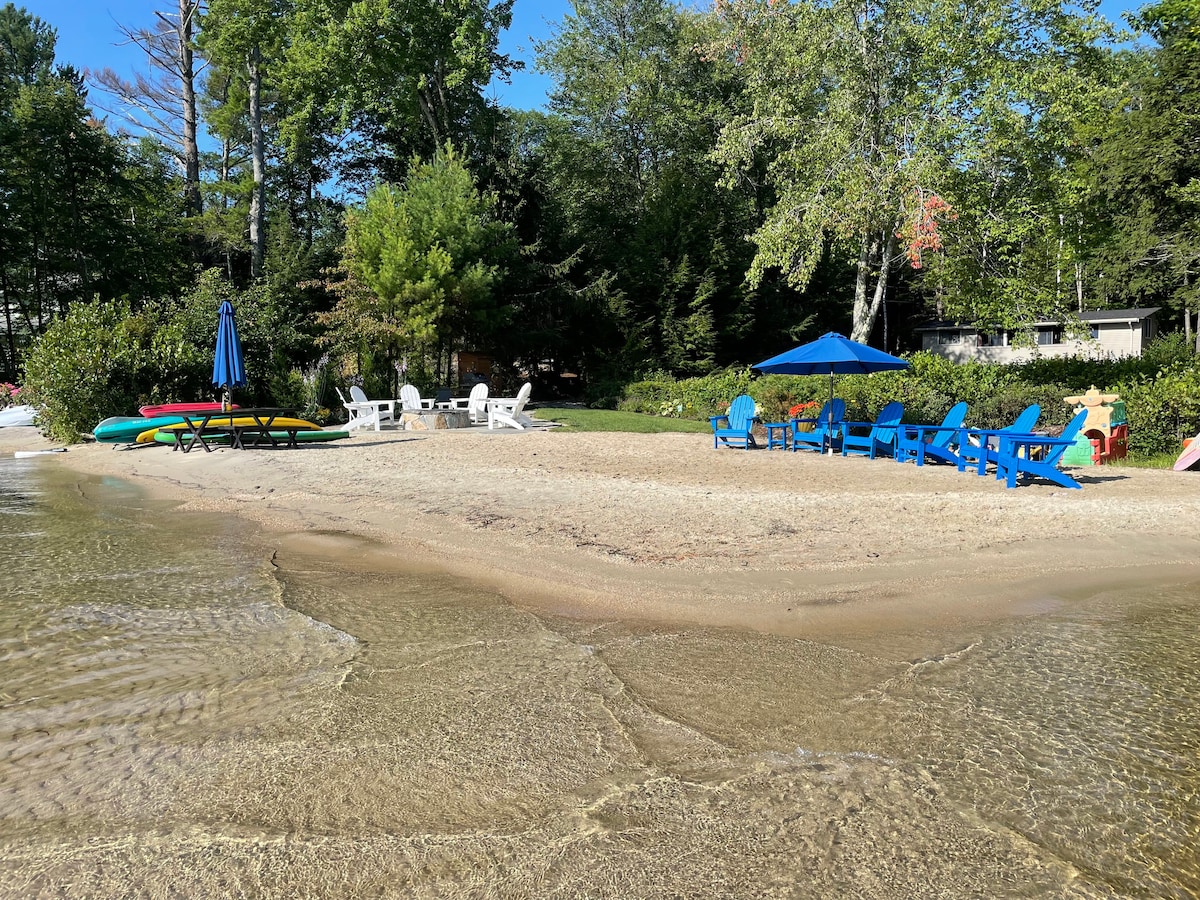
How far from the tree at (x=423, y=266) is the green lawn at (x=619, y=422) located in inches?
185

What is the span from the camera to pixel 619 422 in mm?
20000

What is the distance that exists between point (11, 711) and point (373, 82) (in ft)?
98.8

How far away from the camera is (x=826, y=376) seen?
18.3 meters

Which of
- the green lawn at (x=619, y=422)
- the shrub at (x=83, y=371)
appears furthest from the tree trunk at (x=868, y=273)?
the shrub at (x=83, y=371)

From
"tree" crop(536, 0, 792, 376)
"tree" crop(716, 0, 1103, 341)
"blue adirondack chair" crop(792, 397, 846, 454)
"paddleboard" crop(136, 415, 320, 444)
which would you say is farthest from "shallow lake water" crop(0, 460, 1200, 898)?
"tree" crop(536, 0, 792, 376)

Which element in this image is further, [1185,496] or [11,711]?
[1185,496]

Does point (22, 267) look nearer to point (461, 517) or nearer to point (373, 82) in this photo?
point (373, 82)

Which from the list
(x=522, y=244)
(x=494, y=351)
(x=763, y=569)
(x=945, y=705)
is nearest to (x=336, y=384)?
(x=494, y=351)

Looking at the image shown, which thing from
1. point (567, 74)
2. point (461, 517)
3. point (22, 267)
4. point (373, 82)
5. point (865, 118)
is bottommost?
point (461, 517)

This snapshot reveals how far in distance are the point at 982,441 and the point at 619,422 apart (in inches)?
433

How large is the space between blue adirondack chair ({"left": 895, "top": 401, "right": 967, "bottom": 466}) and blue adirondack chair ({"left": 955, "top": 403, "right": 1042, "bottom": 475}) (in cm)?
16

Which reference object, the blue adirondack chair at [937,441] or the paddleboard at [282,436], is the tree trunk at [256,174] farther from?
the blue adirondack chair at [937,441]

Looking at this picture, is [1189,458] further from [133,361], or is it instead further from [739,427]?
[133,361]

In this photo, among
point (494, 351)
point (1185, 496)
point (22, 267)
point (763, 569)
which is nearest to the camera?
point (763, 569)
